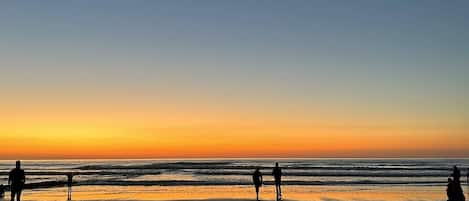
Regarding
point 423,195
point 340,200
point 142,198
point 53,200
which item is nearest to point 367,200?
point 340,200

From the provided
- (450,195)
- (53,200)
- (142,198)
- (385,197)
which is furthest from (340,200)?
(53,200)

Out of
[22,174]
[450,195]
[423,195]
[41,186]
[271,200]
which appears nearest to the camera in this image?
[450,195]

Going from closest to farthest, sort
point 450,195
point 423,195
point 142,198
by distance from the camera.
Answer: point 450,195 → point 142,198 → point 423,195

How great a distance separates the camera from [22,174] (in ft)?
78.8

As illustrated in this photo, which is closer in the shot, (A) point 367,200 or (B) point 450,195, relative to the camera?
(B) point 450,195

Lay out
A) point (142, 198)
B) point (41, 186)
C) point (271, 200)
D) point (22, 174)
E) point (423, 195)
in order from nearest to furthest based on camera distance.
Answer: point (22, 174) → point (271, 200) → point (142, 198) → point (423, 195) → point (41, 186)

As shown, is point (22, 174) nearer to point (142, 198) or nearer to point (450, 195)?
point (142, 198)

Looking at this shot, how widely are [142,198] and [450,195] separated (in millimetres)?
15708

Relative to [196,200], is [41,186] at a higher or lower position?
higher

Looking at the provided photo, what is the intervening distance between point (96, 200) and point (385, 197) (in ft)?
50.4

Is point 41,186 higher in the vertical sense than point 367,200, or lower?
higher

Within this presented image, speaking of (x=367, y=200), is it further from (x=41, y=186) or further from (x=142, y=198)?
(x=41, y=186)

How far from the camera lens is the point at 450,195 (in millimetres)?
19797

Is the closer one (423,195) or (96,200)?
(96,200)
